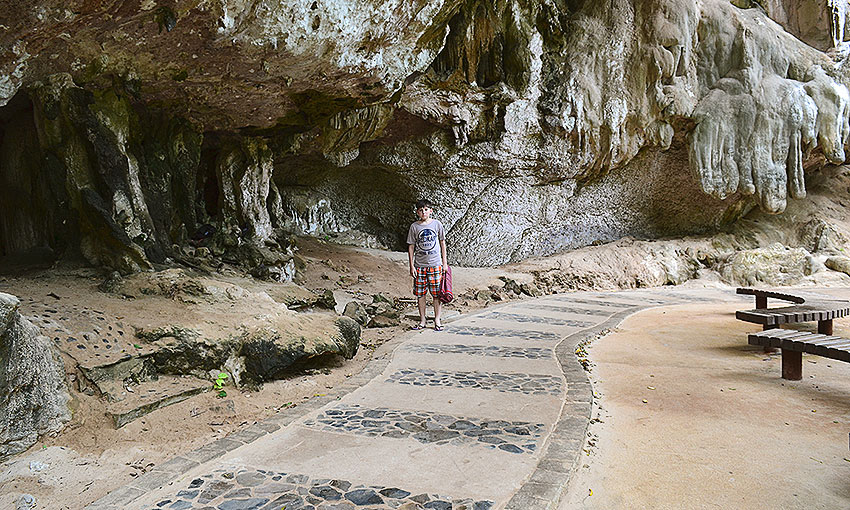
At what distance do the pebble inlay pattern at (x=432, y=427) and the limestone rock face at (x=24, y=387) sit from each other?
1.44 m

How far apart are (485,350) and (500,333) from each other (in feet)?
3.31

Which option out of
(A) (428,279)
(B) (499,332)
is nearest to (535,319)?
(B) (499,332)

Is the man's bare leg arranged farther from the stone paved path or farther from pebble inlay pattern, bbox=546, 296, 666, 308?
pebble inlay pattern, bbox=546, 296, 666, 308

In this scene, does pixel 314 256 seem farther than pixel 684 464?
Yes

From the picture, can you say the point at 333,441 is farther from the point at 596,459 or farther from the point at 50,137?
the point at 50,137

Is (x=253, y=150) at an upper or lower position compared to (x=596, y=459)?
upper

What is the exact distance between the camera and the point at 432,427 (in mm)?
3332

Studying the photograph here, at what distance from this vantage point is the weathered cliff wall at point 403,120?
5.27 metres

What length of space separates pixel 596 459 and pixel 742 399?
1.69 metres

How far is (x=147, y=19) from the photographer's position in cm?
464

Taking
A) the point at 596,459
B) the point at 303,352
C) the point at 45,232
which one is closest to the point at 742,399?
the point at 596,459

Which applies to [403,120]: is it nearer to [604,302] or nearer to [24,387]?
[604,302]

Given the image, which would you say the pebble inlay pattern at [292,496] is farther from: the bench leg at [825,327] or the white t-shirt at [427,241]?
the bench leg at [825,327]

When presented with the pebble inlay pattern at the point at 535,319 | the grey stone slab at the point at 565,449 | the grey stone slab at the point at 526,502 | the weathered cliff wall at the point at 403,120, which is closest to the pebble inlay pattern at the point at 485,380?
the grey stone slab at the point at 565,449
